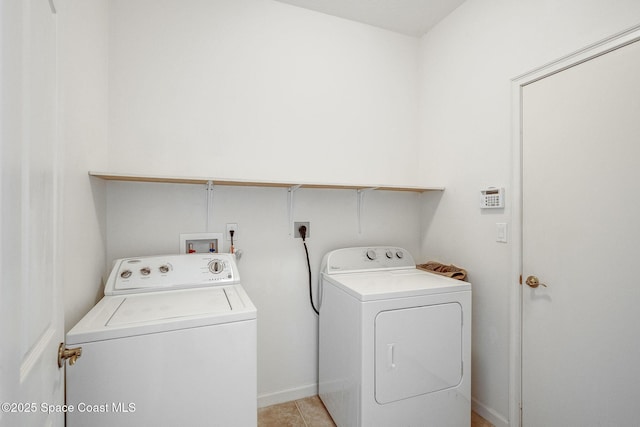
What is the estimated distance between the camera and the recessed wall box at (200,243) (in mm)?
1859

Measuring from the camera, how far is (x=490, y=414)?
186cm

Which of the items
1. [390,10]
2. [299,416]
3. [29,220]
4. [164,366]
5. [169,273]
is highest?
[390,10]

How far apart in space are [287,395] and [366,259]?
1113mm

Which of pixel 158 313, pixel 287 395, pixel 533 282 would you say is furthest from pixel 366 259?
pixel 158 313

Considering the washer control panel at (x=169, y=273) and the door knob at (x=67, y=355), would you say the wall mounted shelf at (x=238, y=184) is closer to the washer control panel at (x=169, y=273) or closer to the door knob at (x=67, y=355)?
the washer control panel at (x=169, y=273)

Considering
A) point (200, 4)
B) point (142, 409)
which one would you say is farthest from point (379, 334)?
point (200, 4)

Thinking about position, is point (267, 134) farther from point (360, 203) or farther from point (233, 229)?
point (360, 203)

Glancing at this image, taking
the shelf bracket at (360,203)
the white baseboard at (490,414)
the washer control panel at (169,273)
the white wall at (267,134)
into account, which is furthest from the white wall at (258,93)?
the white baseboard at (490,414)

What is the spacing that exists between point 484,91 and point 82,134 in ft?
7.42

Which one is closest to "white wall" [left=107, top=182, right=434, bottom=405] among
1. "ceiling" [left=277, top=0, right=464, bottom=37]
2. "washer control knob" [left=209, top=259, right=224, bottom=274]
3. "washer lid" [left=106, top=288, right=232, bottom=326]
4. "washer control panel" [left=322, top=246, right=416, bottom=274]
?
"washer control panel" [left=322, top=246, right=416, bottom=274]

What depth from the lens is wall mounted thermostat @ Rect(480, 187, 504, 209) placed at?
5.87ft

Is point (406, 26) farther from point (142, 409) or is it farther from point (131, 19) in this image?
point (142, 409)

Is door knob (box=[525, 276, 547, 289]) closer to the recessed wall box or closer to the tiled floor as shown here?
the tiled floor

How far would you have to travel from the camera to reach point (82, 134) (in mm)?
1321
